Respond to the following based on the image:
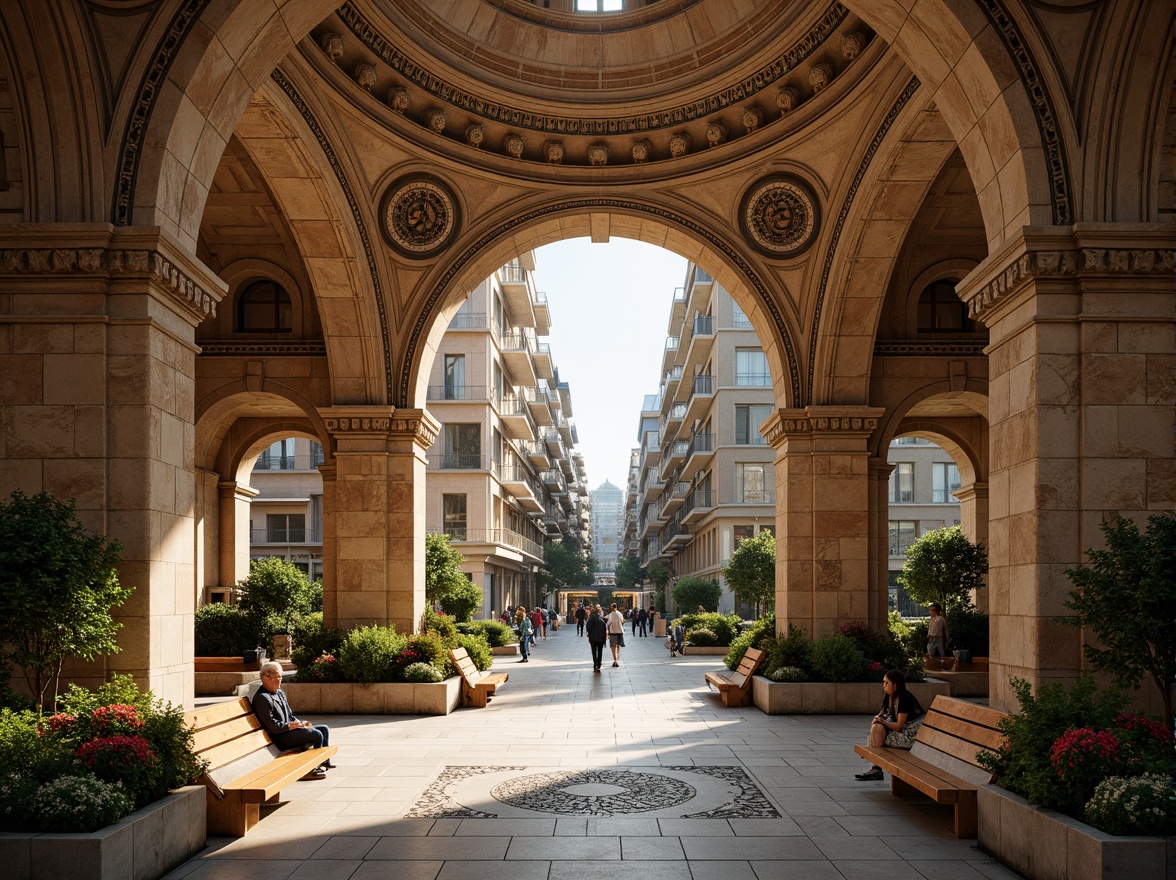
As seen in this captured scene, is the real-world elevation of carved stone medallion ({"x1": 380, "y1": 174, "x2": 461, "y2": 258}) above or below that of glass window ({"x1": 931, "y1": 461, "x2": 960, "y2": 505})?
above

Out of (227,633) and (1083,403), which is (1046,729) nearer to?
(1083,403)

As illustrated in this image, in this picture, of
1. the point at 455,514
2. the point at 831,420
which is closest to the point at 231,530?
the point at 831,420

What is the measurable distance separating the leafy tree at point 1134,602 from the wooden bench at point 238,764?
624 cm

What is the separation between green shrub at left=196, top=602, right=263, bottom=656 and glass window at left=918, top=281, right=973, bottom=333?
13955mm

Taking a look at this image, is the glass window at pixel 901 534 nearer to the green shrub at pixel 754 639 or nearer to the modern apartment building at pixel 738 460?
the modern apartment building at pixel 738 460

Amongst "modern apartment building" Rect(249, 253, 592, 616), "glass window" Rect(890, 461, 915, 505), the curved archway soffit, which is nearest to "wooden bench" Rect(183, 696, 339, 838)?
the curved archway soffit

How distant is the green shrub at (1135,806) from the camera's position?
5.87 metres

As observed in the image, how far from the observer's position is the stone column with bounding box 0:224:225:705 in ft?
26.7

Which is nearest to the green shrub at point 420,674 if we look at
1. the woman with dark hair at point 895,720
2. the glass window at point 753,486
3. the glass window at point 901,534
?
the woman with dark hair at point 895,720

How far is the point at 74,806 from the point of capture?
617 centimetres

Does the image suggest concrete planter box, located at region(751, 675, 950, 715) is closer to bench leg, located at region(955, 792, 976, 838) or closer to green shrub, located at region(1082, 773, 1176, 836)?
bench leg, located at region(955, 792, 976, 838)

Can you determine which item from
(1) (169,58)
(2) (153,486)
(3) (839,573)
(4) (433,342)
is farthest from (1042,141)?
Answer: (4) (433,342)

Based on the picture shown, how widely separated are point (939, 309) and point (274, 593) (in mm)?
13791

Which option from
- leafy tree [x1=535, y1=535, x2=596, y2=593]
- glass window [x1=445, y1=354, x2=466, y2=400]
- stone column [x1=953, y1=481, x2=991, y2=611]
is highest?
glass window [x1=445, y1=354, x2=466, y2=400]
